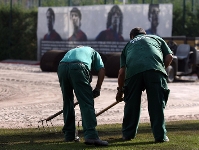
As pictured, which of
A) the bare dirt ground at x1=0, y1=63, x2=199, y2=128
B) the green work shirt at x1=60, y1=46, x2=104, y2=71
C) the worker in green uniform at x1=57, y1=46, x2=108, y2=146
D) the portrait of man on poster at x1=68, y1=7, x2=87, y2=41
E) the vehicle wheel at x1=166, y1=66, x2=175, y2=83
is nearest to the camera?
the worker in green uniform at x1=57, y1=46, x2=108, y2=146

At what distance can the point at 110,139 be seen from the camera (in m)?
10.6

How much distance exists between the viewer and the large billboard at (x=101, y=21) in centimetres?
3425

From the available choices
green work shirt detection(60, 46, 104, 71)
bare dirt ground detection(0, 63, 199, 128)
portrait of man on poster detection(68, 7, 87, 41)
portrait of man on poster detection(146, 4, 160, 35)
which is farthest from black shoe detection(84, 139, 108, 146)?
portrait of man on poster detection(68, 7, 87, 41)

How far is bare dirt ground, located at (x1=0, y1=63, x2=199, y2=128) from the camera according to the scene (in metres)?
14.5

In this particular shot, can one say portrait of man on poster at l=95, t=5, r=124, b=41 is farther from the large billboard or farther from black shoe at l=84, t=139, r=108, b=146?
black shoe at l=84, t=139, r=108, b=146

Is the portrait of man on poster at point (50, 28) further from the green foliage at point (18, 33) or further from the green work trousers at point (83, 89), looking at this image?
the green work trousers at point (83, 89)

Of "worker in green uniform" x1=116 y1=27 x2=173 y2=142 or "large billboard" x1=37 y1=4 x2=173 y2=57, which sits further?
"large billboard" x1=37 y1=4 x2=173 y2=57

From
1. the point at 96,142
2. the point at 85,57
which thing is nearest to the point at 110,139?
the point at 96,142

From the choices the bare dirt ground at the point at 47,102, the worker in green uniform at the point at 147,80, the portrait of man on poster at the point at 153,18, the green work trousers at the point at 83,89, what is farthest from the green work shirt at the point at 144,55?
the portrait of man on poster at the point at 153,18

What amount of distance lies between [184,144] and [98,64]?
5.51 ft

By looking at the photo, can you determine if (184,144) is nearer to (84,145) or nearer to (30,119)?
(84,145)

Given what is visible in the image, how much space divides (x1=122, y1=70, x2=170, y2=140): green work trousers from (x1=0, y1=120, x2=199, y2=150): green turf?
0.28 m

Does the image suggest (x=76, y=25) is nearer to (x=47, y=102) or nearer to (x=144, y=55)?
(x=47, y=102)

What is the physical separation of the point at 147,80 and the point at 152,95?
0.23 m
